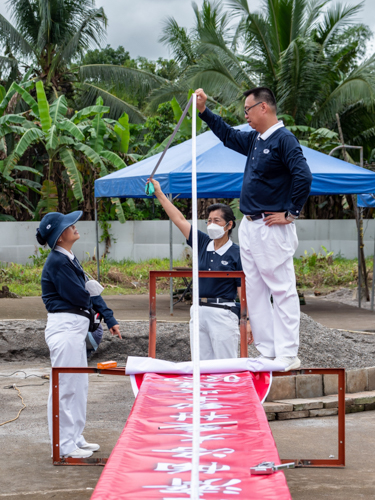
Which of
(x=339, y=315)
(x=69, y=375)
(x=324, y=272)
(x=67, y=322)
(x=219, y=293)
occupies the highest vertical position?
(x=219, y=293)

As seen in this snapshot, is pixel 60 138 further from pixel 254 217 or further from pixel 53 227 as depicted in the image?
pixel 254 217

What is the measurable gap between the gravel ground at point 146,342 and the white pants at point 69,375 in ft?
9.83

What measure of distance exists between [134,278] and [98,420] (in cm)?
1062

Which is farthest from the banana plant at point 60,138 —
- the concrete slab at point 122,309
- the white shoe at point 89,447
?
the white shoe at point 89,447

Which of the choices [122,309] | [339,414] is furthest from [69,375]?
[122,309]

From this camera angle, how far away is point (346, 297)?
46.5 ft

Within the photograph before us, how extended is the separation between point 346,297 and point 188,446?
1212 centimetres

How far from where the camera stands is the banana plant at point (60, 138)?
15.5 metres

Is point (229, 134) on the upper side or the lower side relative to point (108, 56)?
lower

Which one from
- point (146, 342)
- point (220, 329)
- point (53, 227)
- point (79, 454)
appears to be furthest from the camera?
point (146, 342)

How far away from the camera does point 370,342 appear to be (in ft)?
26.5

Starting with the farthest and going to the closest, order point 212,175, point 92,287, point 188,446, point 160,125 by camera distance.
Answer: point 160,125, point 212,175, point 92,287, point 188,446

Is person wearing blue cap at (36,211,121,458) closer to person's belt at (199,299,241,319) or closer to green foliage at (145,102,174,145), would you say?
person's belt at (199,299,241,319)

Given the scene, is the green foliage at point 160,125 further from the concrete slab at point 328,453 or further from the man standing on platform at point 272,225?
the man standing on platform at point 272,225
